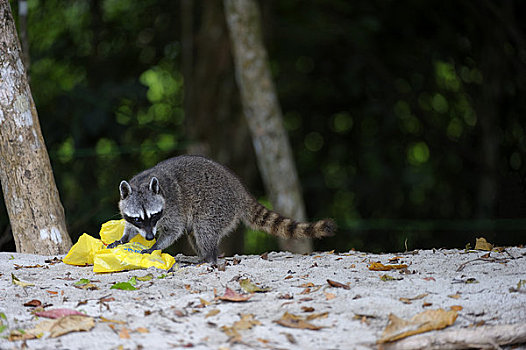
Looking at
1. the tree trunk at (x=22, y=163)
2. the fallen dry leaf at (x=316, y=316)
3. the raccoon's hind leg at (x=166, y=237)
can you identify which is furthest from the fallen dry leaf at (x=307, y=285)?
the tree trunk at (x=22, y=163)

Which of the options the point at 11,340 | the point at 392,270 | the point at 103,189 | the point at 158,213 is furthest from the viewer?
the point at 103,189

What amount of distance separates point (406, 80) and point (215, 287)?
7.78m

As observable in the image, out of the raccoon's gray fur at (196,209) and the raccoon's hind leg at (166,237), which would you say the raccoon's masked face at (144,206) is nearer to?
the raccoon's gray fur at (196,209)

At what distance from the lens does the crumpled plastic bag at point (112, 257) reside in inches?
177

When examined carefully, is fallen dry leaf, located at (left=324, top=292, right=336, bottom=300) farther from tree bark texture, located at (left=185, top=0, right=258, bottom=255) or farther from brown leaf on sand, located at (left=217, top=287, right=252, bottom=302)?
tree bark texture, located at (left=185, top=0, right=258, bottom=255)

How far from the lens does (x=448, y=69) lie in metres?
11.1

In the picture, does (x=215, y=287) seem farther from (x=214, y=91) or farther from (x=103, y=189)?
(x=214, y=91)

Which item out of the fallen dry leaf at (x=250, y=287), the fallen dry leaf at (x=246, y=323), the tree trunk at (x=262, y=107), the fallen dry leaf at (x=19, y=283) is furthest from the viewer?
the tree trunk at (x=262, y=107)

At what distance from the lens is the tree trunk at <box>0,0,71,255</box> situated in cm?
509

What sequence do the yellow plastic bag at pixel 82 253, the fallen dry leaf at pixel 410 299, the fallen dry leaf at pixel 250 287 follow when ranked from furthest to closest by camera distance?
1. the yellow plastic bag at pixel 82 253
2. the fallen dry leaf at pixel 250 287
3. the fallen dry leaf at pixel 410 299

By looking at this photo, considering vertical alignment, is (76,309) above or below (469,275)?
above

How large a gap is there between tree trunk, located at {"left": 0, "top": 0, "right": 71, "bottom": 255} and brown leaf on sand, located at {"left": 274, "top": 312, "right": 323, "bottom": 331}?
109 inches

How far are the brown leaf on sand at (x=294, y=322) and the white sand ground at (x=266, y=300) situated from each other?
3 centimetres

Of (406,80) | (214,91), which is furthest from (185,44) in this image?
(406,80)
